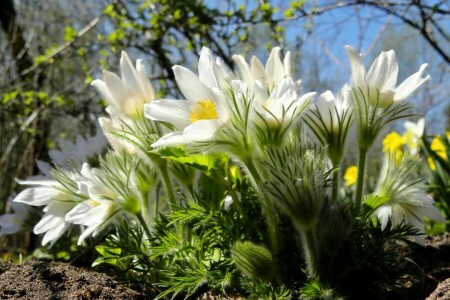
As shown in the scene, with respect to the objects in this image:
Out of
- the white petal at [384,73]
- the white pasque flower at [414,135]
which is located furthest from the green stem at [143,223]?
the white pasque flower at [414,135]

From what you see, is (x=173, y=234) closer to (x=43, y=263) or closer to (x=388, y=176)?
(x=43, y=263)

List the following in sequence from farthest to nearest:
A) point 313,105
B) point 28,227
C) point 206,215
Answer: point 28,227, point 313,105, point 206,215

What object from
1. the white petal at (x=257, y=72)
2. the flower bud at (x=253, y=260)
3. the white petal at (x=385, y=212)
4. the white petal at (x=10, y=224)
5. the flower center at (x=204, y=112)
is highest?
the white petal at (x=257, y=72)

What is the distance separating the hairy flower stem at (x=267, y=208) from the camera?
1.28 m

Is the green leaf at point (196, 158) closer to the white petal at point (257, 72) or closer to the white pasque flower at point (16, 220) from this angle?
the white petal at point (257, 72)

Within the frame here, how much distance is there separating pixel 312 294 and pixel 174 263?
14.0 inches

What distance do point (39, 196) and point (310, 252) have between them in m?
0.88

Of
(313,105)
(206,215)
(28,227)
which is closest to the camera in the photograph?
(206,215)

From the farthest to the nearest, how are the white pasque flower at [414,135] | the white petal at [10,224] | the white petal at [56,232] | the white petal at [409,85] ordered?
the white pasque flower at [414,135]
the white petal at [10,224]
the white petal at [56,232]
the white petal at [409,85]

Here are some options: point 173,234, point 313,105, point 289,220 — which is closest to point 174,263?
point 173,234

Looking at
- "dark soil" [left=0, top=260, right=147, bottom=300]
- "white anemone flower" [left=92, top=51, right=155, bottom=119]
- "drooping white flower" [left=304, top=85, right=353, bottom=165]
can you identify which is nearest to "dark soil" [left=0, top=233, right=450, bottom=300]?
"dark soil" [left=0, top=260, right=147, bottom=300]

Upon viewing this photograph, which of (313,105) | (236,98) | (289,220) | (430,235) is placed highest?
(236,98)

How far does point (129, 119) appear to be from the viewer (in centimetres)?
150

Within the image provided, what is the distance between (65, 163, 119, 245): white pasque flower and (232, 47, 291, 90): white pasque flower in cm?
47
